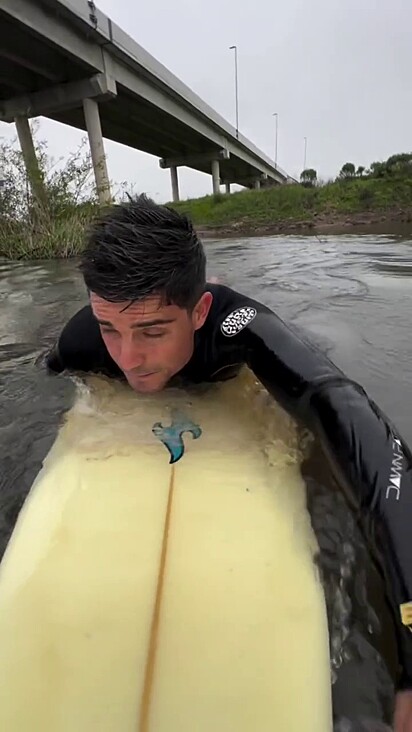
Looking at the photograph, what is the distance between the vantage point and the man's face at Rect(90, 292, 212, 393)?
1.70 meters

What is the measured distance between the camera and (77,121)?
21219mm

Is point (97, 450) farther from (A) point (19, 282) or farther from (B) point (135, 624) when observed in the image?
(A) point (19, 282)

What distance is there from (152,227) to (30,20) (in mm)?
13203

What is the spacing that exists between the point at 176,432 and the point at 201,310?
52 centimetres

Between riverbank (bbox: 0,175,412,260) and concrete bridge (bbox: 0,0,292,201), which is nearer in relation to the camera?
concrete bridge (bbox: 0,0,292,201)

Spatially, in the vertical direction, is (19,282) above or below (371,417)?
below

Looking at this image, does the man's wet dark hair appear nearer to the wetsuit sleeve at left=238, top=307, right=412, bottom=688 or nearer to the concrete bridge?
the wetsuit sleeve at left=238, top=307, right=412, bottom=688

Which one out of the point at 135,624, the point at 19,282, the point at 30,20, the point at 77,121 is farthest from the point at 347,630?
the point at 77,121

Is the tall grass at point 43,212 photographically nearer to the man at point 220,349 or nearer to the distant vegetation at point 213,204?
the distant vegetation at point 213,204

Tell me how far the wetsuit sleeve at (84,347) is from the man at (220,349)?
393 millimetres

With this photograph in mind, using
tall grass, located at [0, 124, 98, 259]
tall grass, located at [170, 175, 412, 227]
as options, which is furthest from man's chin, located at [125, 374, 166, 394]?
tall grass, located at [170, 175, 412, 227]

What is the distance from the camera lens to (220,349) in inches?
85.6

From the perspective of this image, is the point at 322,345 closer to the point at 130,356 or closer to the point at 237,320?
the point at 237,320

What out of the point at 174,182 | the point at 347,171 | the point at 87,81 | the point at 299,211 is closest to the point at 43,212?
the point at 87,81
